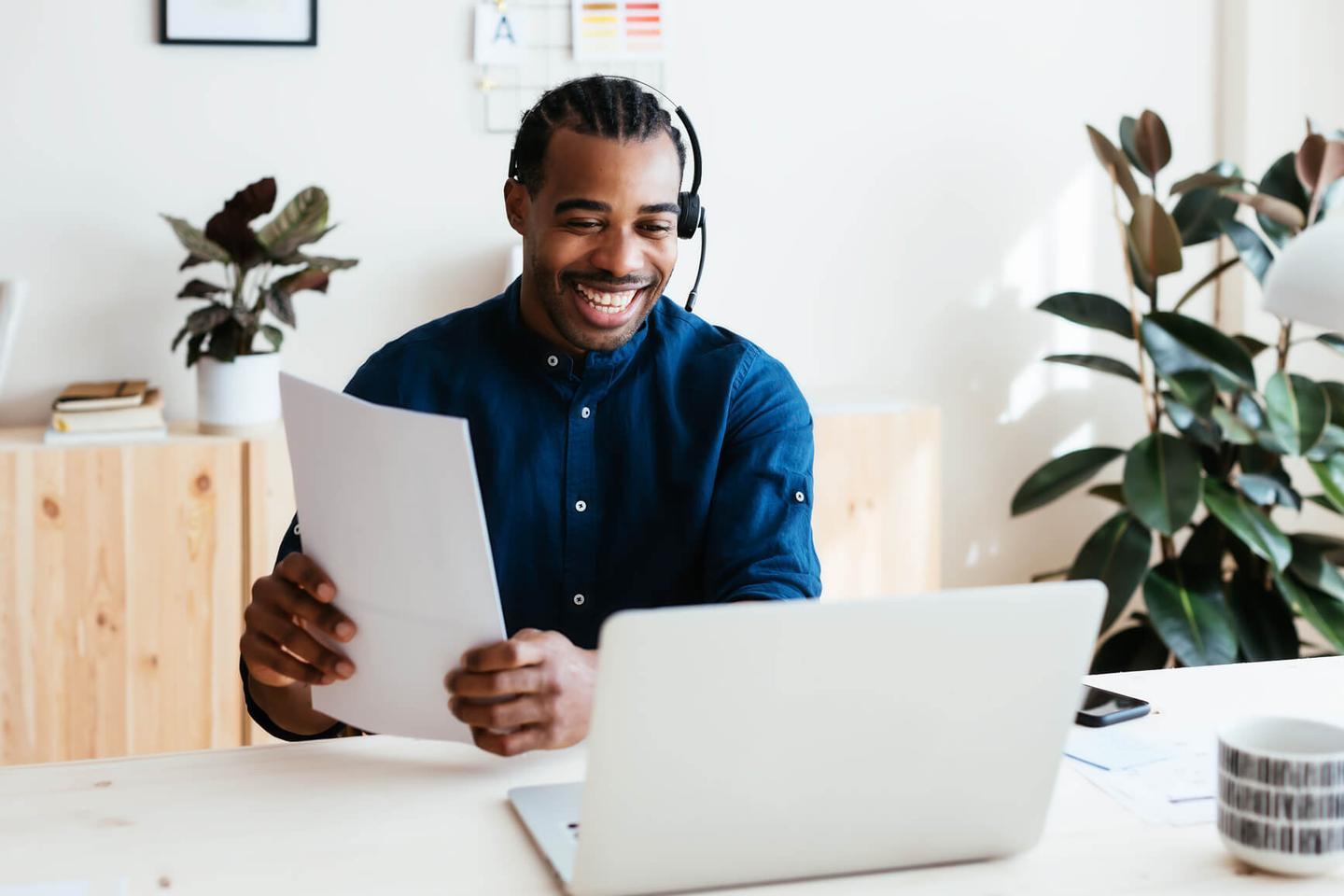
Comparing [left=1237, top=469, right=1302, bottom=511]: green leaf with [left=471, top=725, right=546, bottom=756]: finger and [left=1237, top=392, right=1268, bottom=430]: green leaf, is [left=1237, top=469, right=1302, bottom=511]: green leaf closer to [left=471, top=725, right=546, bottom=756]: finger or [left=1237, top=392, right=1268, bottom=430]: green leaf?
[left=1237, top=392, right=1268, bottom=430]: green leaf

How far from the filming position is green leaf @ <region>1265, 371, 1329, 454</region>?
2721 mm

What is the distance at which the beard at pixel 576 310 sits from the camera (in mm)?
1593

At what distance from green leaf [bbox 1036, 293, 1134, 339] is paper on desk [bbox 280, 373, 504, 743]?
7.15 feet

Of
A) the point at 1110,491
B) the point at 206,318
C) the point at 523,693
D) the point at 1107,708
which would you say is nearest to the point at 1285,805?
the point at 1107,708

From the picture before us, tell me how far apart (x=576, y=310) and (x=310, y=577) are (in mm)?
543

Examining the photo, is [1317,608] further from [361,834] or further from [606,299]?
[361,834]

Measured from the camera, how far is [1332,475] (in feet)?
9.45

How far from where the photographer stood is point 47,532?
253 cm

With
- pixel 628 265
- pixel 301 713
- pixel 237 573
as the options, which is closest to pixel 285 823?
pixel 301 713

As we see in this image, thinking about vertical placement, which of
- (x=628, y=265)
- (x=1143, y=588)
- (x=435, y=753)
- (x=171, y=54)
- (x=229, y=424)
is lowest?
(x=1143, y=588)

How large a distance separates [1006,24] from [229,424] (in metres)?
1.98

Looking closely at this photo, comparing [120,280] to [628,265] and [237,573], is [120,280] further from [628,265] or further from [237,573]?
[628,265]

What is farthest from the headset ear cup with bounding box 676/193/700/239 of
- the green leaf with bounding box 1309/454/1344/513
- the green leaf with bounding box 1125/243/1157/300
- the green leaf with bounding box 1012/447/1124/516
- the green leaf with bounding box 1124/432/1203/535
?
the green leaf with bounding box 1309/454/1344/513

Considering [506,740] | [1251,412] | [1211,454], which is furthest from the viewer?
[1211,454]
